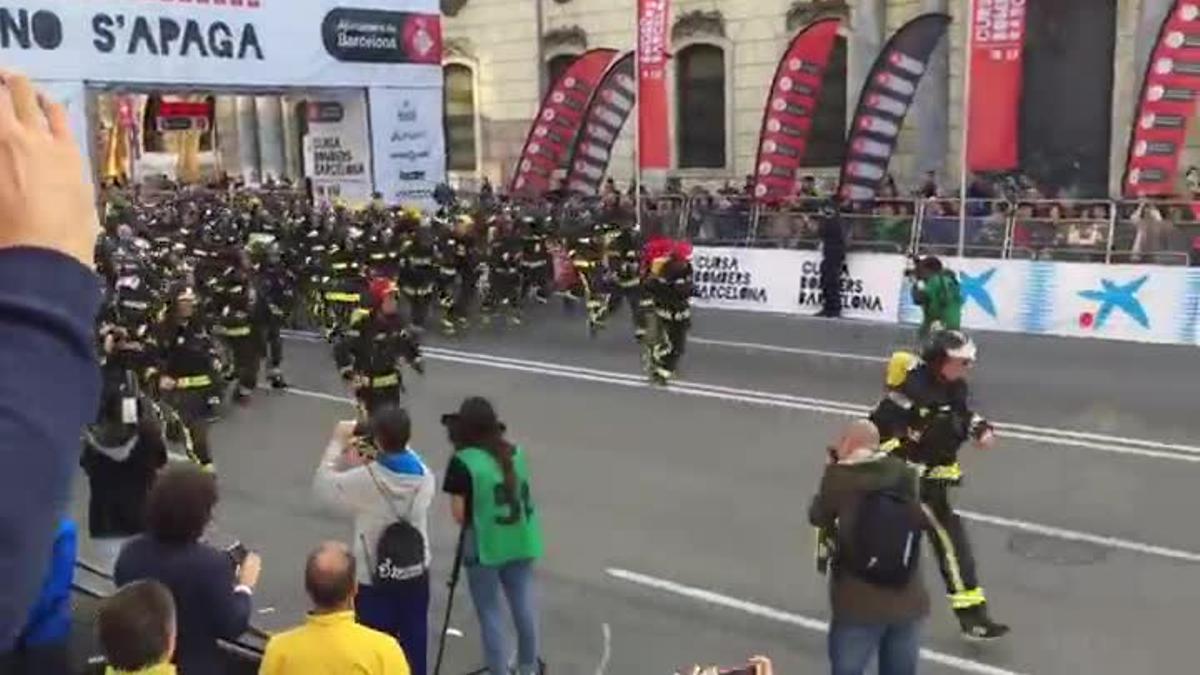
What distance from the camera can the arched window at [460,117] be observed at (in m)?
36.8

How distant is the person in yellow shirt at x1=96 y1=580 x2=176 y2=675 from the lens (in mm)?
3541

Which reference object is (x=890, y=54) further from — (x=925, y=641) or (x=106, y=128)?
(x=106, y=128)

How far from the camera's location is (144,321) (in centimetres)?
1328

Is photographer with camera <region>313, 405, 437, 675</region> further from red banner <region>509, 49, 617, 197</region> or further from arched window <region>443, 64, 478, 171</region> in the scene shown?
arched window <region>443, 64, 478, 171</region>

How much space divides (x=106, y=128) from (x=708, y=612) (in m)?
42.1

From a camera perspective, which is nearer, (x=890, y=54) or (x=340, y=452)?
(x=340, y=452)

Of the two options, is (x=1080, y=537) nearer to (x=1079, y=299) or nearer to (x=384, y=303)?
(x=384, y=303)

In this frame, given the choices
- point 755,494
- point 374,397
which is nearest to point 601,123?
point 374,397

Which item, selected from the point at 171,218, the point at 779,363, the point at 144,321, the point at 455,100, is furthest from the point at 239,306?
the point at 455,100

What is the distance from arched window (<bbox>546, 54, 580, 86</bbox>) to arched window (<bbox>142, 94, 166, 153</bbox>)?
41.4 ft

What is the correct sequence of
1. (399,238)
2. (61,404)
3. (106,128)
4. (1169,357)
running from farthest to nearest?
(106,128)
(399,238)
(1169,357)
(61,404)

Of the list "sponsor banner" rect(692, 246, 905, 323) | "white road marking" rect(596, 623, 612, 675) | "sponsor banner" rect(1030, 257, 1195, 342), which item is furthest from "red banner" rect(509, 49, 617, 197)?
"white road marking" rect(596, 623, 612, 675)

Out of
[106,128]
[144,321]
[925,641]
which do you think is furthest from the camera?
[106,128]

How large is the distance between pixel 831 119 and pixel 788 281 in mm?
8943
